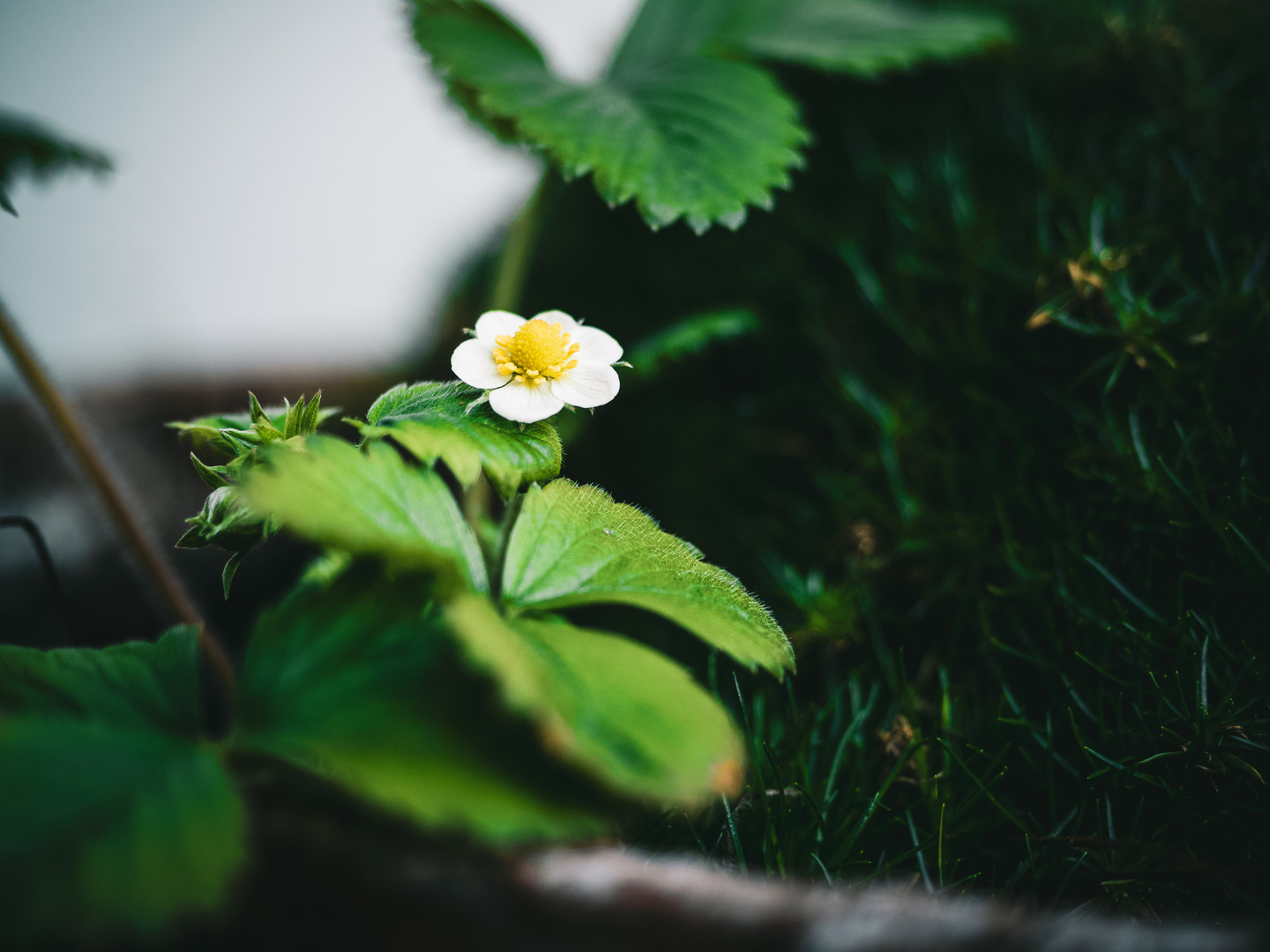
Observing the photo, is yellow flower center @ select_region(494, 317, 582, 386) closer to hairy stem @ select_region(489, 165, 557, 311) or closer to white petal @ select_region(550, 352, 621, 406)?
white petal @ select_region(550, 352, 621, 406)

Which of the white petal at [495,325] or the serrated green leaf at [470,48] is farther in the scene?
the serrated green leaf at [470,48]

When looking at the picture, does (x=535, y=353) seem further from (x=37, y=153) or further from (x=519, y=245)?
(x=37, y=153)

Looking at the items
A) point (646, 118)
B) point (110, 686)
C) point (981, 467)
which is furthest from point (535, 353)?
point (981, 467)

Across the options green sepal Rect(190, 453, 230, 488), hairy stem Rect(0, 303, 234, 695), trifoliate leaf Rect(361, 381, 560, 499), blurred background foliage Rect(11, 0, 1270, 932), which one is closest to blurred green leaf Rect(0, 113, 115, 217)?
hairy stem Rect(0, 303, 234, 695)

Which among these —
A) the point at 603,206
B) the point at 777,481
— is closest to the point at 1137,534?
the point at 777,481

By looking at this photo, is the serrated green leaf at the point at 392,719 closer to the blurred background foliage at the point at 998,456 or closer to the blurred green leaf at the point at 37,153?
the blurred background foliage at the point at 998,456

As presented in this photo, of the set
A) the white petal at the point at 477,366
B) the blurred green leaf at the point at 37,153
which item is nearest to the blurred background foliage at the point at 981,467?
the white petal at the point at 477,366
